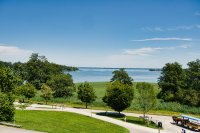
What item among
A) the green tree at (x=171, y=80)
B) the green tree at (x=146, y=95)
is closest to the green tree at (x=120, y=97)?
the green tree at (x=146, y=95)

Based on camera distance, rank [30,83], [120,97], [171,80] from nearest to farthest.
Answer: [120,97]
[171,80]
[30,83]

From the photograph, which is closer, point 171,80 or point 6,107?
point 6,107

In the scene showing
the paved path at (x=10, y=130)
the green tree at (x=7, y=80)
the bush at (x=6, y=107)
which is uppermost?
the green tree at (x=7, y=80)

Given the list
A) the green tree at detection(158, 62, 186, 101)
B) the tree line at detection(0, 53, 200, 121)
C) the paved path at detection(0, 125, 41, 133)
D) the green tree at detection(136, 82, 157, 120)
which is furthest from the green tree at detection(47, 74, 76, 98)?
the paved path at detection(0, 125, 41, 133)

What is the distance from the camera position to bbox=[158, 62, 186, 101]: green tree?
8725 centimetres

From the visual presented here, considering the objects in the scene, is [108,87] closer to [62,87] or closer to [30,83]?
[62,87]

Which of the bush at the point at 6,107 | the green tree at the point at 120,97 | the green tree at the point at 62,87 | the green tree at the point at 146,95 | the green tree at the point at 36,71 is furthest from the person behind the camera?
the green tree at the point at 36,71

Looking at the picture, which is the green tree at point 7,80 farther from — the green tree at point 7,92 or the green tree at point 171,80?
the green tree at point 171,80

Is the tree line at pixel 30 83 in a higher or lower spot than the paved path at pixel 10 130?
higher

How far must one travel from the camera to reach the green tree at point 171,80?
87.2 metres

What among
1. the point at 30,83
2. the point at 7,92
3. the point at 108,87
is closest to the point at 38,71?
the point at 30,83

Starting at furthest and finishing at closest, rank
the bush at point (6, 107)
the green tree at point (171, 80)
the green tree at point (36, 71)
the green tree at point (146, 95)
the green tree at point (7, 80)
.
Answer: the green tree at point (36, 71) < the green tree at point (171, 80) < the green tree at point (146, 95) < the green tree at point (7, 80) < the bush at point (6, 107)

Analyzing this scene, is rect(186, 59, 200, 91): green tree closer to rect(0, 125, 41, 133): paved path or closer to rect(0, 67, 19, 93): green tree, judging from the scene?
rect(0, 67, 19, 93): green tree

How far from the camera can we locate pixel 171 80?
3477 inches
